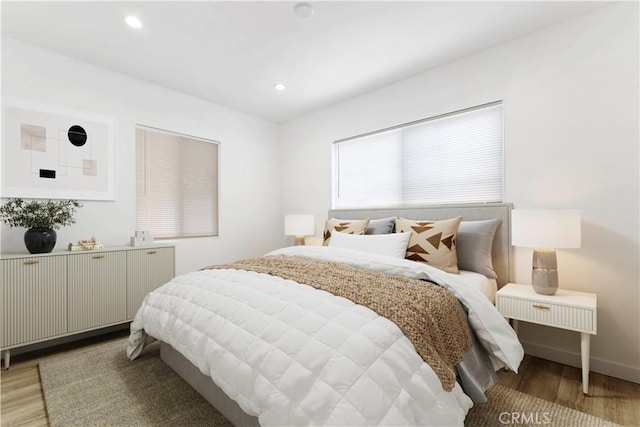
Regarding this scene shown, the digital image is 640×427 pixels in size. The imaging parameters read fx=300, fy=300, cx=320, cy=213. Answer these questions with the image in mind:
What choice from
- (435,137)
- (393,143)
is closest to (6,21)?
(393,143)

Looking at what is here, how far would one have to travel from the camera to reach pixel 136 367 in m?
2.07

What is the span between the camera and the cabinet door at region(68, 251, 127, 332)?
7.72ft

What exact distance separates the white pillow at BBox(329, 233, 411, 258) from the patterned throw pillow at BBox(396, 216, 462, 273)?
0.21 feet

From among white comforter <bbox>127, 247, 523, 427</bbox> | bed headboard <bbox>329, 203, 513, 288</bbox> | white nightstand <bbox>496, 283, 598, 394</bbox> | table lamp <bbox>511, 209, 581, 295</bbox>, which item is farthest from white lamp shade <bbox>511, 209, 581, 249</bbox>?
white comforter <bbox>127, 247, 523, 427</bbox>

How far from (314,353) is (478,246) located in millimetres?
1838

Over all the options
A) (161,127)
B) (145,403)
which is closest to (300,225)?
(161,127)

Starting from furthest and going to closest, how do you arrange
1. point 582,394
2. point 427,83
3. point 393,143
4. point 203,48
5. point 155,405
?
point 393,143
point 427,83
point 203,48
point 582,394
point 155,405

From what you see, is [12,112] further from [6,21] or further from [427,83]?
[427,83]

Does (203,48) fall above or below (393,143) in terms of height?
above

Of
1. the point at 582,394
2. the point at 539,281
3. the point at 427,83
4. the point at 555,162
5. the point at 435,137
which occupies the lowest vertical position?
the point at 582,394

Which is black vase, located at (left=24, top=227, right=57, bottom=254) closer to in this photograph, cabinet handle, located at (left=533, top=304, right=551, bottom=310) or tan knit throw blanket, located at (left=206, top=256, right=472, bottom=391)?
tan knit throw blanket, located at (left=206, top=256, right=472, bottom=391)

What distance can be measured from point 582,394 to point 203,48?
11.9 ft

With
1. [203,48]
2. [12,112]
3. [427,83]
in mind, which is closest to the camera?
[12,112]

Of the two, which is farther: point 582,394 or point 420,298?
point 582,394
